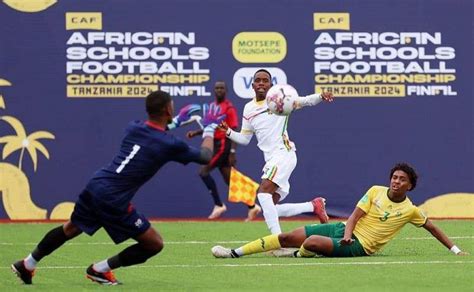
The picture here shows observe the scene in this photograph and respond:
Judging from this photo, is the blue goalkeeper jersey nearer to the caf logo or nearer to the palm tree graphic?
the palm tree graphic

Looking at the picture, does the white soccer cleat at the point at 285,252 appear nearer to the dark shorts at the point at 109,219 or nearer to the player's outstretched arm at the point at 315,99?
the player's outstretched arm at the point at 315,99

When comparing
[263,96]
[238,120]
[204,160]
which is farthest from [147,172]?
[238,120]

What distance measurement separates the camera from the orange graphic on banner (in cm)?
2219

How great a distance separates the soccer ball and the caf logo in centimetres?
779

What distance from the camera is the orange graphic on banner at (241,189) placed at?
22.2m

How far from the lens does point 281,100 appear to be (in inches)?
609

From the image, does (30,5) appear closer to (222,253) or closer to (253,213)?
(253,213)

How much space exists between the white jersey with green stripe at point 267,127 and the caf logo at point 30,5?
7.26 m

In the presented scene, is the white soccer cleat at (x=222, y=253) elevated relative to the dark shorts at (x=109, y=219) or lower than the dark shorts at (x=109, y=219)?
lower

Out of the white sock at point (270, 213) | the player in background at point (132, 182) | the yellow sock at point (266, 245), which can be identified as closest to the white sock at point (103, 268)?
the player in background at point (132, 182)

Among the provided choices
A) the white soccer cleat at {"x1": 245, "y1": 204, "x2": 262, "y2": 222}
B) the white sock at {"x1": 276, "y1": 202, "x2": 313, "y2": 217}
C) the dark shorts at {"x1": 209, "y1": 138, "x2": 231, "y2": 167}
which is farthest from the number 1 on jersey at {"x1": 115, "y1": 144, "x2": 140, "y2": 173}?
the dark shorts at {"x1": 209, "y1": 138, "x2": 231, "y2": 167}

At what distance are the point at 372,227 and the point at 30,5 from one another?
9.82 m

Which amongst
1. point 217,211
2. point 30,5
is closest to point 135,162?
point 217,211

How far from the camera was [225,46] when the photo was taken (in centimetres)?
2270
